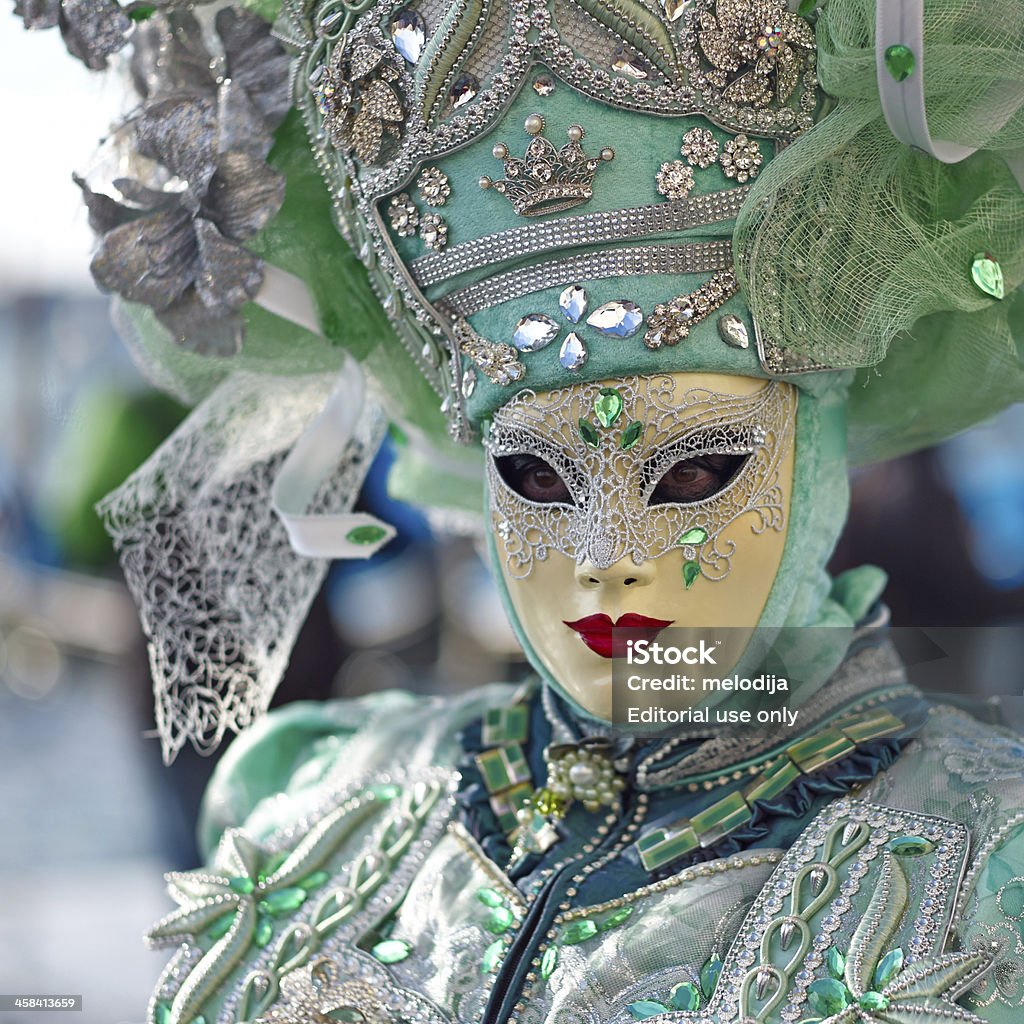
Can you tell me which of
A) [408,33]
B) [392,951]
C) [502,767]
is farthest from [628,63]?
[392,951]

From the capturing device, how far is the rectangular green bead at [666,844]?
1.35 m

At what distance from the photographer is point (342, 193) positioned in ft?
4.67

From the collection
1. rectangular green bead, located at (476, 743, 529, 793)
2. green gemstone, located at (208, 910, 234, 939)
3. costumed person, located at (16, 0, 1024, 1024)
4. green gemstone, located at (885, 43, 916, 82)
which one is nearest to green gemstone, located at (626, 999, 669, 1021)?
costumed person, located at (16, 0, 1024, 1024)

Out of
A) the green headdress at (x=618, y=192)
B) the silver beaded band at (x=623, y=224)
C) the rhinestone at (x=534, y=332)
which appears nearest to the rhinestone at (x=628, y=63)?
the green headdress at (x=618, y=192)

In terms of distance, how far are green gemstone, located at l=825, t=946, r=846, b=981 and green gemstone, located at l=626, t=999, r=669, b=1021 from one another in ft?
0.48

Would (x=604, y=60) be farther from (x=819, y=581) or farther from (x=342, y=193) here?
(x=819, y=581)

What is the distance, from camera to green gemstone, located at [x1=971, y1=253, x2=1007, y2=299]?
1233 mm

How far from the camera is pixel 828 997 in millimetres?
1132

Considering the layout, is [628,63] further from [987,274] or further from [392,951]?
[392,951]

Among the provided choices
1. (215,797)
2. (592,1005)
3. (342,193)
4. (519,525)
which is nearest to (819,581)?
(519,525)

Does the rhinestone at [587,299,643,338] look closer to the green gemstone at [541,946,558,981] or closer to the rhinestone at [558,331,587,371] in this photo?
the rhinestone at [558,331,587,371]

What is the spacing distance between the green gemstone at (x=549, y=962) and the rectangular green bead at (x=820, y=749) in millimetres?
291

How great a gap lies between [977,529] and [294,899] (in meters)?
1.58

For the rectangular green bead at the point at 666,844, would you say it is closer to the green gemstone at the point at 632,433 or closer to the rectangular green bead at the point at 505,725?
the rectangular green bead at the point at 505,725
